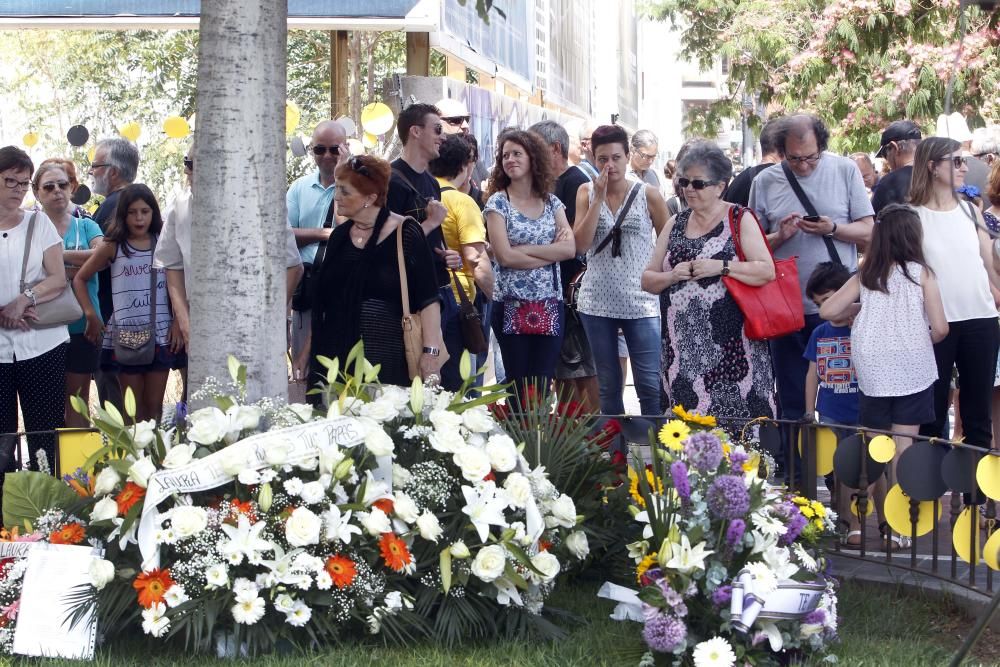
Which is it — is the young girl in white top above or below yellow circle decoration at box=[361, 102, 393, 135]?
below

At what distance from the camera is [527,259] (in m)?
7.08

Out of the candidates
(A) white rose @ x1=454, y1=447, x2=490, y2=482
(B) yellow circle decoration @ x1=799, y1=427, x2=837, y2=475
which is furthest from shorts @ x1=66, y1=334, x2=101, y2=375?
(B) yellow circle decoration @ x1=799, y1=427, x2=837, y2=475

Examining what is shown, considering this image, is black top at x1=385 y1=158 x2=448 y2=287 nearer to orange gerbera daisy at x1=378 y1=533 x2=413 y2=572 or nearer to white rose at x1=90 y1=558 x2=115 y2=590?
orange gerbera daisy at x1=378 y1=533 x2=413 y2=572

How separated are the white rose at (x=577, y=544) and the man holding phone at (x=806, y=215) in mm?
2651

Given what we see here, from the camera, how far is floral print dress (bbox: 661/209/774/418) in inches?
243

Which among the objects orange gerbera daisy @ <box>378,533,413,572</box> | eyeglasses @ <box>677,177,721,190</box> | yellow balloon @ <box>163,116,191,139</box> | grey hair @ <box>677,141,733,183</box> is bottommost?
orange gerbera daisy @ <box>378,533,413,572</box>

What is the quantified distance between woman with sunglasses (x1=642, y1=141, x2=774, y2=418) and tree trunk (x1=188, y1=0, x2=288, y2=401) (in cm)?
215

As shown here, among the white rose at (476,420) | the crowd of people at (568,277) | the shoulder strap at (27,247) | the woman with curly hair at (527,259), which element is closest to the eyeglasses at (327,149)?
the crowd of people at (568,277)

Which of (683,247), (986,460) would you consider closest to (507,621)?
(986,460)

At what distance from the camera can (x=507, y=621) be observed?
4.43m

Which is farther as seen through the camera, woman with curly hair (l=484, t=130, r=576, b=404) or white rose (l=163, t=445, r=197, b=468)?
woman with curly hair (l=484, t=130, r=576, b=404)

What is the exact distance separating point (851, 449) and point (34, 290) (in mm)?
3901

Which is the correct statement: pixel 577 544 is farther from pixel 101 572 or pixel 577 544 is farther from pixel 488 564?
pixel 101 572

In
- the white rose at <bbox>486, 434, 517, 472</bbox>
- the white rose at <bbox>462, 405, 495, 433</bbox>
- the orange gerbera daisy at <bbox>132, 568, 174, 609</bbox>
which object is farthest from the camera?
the white rose at <bbox>462, 405, 495, 433</bbox>
